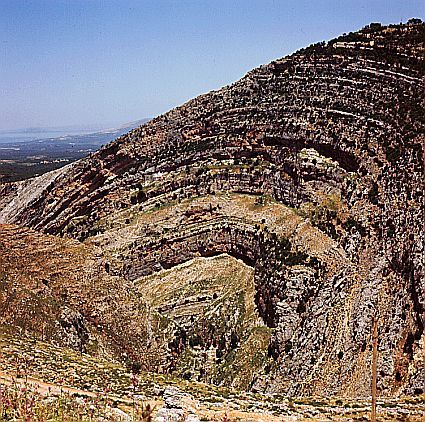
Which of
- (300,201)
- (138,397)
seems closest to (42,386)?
(138,397)

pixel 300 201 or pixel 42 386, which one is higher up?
pixel 300 201

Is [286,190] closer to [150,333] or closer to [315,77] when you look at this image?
[315,77]

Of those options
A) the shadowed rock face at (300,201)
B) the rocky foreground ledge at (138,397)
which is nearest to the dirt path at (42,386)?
the rocky foreground ledge at (138,397)

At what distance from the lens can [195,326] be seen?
29.1 meters

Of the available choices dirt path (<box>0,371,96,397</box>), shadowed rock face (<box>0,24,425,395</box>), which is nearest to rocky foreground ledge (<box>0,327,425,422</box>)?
dirt path (<box>0,371,96,397</box>)

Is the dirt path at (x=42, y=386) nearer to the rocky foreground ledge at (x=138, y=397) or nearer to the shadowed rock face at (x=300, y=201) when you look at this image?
the rocky foreground ledge at (x=138, y=397)

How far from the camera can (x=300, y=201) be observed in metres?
33.5

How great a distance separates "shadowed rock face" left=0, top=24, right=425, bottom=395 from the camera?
24.0m

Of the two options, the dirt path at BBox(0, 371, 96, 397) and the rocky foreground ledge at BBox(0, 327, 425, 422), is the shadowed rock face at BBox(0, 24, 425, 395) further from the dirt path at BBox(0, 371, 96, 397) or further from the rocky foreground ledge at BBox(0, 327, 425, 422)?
the dirt path at BBox(0, 371, 96, 397)

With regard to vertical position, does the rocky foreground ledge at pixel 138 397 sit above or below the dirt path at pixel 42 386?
below

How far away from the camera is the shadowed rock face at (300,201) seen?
24.0 m

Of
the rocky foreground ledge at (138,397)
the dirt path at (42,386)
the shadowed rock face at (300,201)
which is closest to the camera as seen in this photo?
the rocky foreground ledge at (138,397)

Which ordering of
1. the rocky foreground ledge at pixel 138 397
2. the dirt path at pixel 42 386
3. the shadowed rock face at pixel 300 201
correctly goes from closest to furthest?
the rocky foreground ledge at pixel 138 397 → the dirt path at pixel 42 386 → the shadowed rock face at pixel 300 201

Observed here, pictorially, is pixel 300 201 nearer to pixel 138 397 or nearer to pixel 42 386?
pixel 138 397
